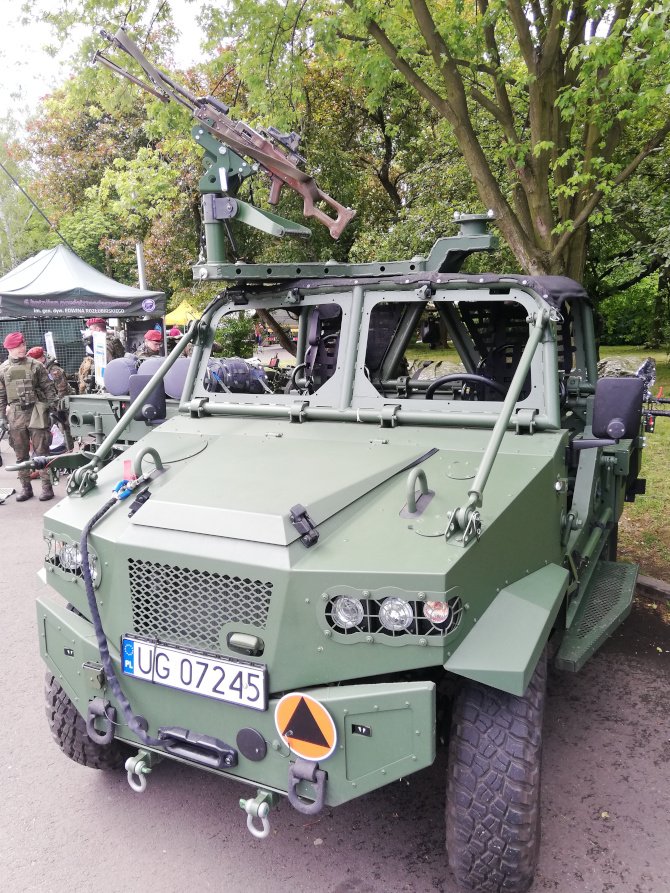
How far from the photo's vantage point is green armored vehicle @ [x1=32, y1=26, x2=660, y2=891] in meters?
2.47

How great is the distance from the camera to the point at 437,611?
7.89 feet

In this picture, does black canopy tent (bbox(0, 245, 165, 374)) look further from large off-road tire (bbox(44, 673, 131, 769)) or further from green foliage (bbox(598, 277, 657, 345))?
green foliage (bbox(598, 277, 657, 345))

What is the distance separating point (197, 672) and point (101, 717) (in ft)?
1.84

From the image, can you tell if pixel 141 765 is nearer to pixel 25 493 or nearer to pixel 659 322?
pixel 25 493

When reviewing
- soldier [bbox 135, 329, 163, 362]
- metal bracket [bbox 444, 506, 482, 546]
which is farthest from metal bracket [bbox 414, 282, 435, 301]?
soldier [bbox 135, 329, 163, 362]

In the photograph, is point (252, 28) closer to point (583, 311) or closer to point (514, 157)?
point (514, 157)

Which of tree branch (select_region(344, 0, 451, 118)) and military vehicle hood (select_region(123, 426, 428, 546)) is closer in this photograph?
military vehicle hood (select_region(123, 426, 428, 546))

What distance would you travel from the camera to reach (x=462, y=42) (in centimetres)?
752

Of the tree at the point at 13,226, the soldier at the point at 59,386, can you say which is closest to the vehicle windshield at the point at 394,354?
the soldier at the point at 59,386

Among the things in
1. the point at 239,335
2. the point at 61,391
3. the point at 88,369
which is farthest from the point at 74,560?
the point at 239,335

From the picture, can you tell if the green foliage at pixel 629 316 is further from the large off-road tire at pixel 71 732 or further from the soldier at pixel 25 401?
the large off-road tire at pixel 71 732

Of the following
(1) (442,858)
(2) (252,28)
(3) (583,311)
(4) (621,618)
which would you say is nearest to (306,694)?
(1) (442,858)

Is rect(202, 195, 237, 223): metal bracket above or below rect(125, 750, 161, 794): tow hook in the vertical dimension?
above

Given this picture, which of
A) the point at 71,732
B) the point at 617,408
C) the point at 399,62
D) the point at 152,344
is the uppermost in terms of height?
the point at 399,62
